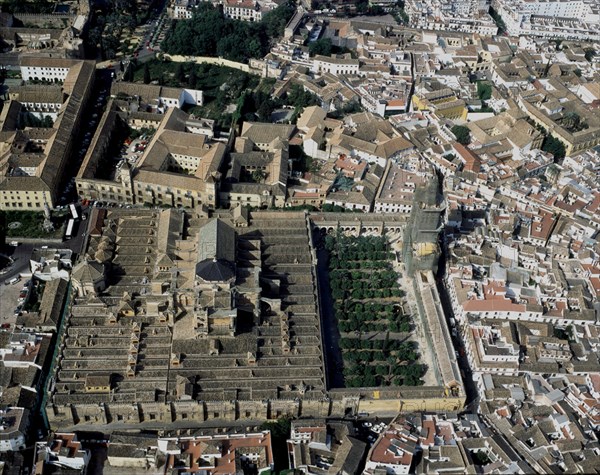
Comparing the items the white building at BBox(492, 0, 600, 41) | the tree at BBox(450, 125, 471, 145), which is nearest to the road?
the tree at BBox(450, 125, 471, 145)

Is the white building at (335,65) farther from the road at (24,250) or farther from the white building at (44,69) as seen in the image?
the road at (24,250)

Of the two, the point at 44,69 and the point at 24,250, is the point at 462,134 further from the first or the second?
the point at 44,69

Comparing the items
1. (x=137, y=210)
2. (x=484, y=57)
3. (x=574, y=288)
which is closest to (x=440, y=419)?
(x=574, y=288)

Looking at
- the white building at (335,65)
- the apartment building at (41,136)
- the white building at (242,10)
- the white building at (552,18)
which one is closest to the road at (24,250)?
the apartment building at (41,136)

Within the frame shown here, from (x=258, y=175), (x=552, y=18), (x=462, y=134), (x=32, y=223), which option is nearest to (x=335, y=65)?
(x=462, y=134)

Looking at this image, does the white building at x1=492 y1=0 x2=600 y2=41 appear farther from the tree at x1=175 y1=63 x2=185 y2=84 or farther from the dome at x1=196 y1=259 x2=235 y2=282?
the dome at x1=196 y1=259 x2=235 y2=282

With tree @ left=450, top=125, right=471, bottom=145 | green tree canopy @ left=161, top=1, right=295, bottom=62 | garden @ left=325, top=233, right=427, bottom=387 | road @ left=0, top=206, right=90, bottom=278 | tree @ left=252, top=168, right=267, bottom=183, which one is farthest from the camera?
green tree canopy @ left=161, top=1, right=295, bottom=62
